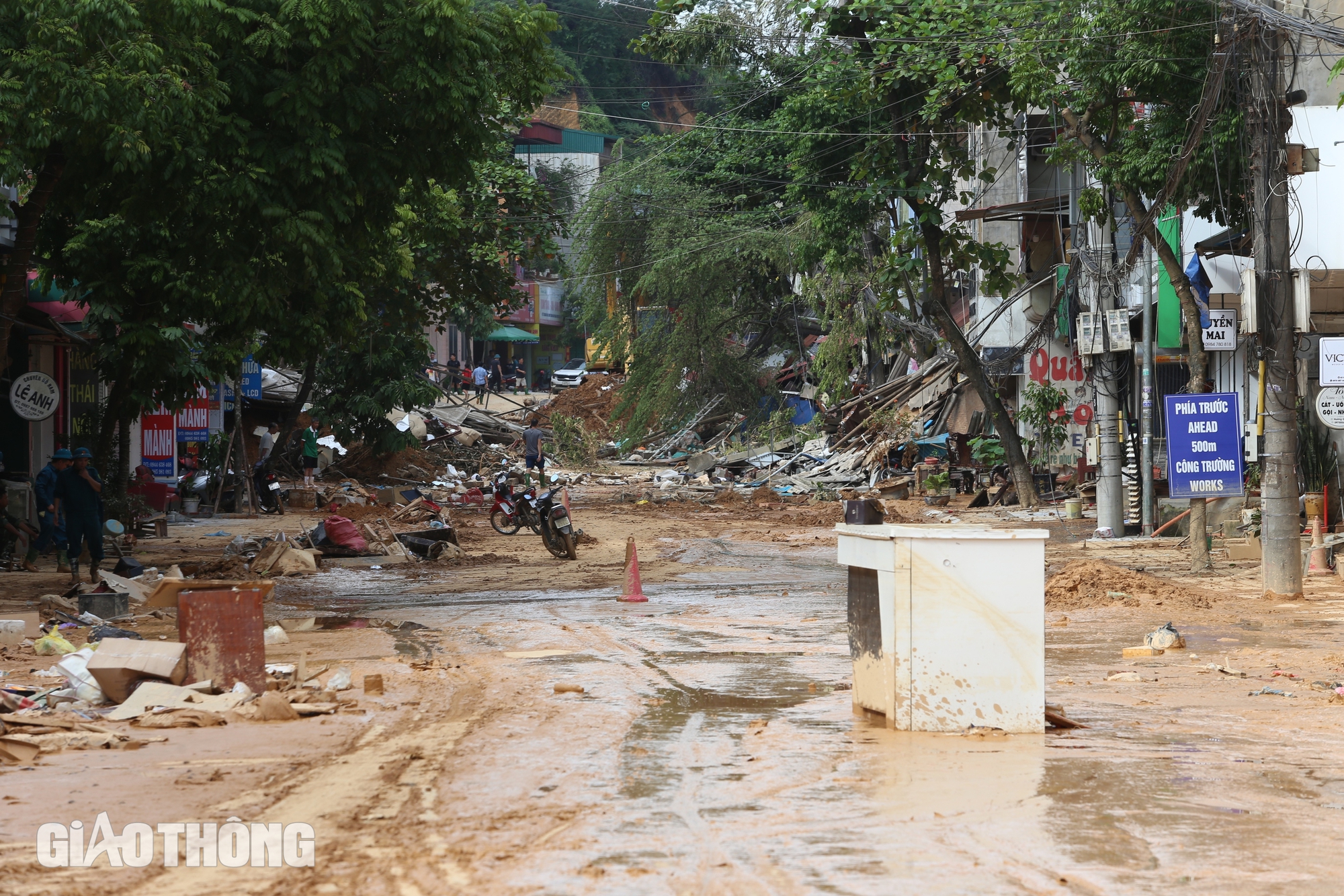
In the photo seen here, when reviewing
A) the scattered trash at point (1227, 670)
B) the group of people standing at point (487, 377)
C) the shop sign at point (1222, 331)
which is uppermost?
the group of people standing at point (487, 377)

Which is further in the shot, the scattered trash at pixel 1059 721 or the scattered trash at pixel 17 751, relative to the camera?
the scattered trash at pixel 1059 721

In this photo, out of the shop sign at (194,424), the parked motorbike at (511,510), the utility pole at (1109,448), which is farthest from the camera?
the shop sign at (194,424)

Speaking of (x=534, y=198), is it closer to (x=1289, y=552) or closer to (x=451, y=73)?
(x=451, y=73)

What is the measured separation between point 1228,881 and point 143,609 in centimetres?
1126

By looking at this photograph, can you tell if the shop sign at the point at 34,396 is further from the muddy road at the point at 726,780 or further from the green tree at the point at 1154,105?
the green tree at the point at 1154,105

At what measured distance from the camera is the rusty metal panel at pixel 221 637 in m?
8.13

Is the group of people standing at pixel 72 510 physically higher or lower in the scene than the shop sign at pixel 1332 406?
lower

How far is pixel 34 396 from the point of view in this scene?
19.0 meters

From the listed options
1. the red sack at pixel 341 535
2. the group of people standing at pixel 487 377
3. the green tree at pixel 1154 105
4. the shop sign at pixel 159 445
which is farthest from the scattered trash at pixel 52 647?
the group of people standing at pixel 487 377

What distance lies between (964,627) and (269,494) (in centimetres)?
2314

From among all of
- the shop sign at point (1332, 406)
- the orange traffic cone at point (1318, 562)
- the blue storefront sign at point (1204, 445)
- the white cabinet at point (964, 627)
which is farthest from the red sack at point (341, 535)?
the shop sign at point (1332, 406)

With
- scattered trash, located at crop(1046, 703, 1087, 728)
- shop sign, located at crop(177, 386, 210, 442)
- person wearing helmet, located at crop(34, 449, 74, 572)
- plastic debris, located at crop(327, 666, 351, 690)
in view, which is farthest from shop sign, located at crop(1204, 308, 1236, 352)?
shop sign, located at crop(177, 386, 210, 442)

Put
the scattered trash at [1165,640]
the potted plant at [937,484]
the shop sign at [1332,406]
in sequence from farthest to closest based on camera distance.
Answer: the potted plant at [937,484] → the shop sign at [1332,406] → the scattered trash at [1165,640]

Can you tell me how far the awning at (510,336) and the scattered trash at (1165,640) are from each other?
59.3 m
